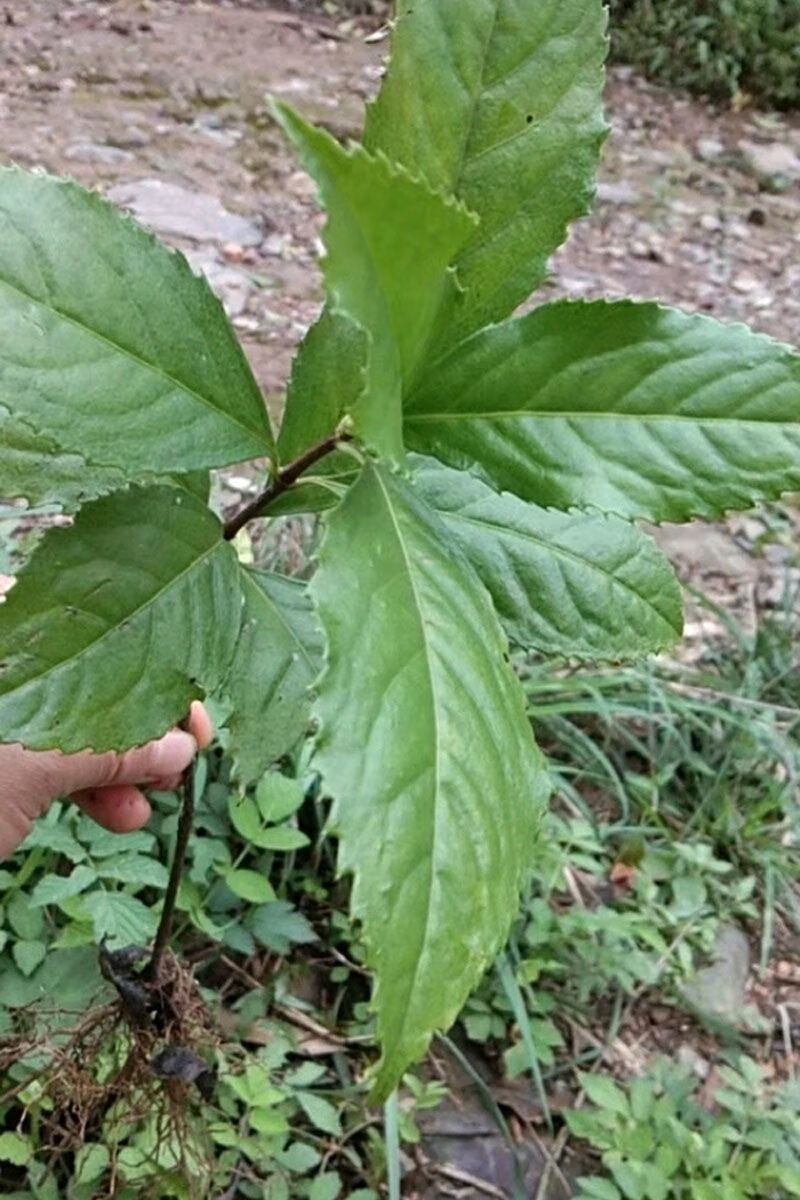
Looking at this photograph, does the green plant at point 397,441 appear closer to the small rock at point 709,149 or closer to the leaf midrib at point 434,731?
the leaf midrib at point 434,731

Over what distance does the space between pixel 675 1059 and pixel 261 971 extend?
675 millimetres

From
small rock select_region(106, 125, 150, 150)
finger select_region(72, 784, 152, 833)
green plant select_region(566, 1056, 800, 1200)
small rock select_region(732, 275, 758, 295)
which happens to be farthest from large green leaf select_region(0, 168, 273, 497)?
small rock select_region(732, 275, 758, 295)

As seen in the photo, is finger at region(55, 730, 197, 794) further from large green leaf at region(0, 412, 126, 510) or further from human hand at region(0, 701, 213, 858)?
large green leaf at region(0, 412, 126, 510)

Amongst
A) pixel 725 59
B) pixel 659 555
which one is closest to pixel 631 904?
pixel 659 555

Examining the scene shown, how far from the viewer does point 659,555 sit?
866 mm

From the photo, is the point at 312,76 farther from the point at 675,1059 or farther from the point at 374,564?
the point at 374,564

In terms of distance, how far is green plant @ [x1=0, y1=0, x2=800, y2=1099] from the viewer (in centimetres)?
56

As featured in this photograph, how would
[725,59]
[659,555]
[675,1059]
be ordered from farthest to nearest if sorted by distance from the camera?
[725,59] → [675,1059] → [659,555]

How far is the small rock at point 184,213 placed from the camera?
3.25 metres

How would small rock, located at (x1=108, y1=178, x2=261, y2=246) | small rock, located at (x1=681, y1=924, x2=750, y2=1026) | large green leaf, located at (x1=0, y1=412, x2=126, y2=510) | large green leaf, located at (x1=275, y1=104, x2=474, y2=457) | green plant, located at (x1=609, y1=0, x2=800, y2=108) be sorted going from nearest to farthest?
large green leaf, located at (x1=275, y1=104, x2=474, y2=457), large green leaf, located at (x1=0, y1=412, x2=126, y2=510), small rock, located at (x1=681, y1=924, x2=750, y2=1026), small rock, located at (x1=108, y1=178, x2=261, y2=246), green plant, located at (x1=609, y1=0, x2=800, y2=108)

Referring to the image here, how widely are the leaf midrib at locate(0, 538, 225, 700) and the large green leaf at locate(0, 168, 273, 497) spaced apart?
86 millimetres

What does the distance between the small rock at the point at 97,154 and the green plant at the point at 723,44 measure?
8.17 ft

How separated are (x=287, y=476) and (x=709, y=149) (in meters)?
4.44

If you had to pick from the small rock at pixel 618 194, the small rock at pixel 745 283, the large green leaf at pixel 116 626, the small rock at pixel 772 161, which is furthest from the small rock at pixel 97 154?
the large green leaf at pixel 116 626
